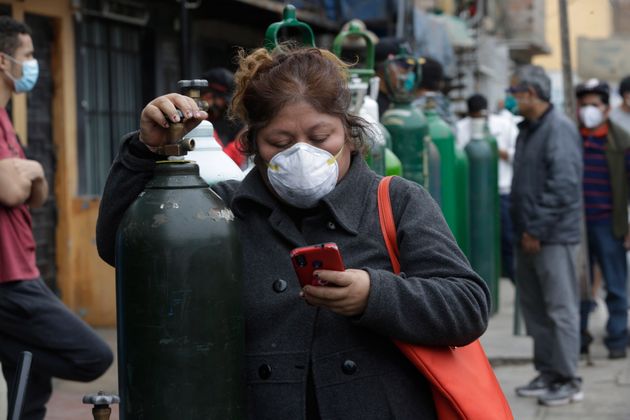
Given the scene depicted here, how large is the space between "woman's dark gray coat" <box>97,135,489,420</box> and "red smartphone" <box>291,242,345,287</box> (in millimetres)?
136

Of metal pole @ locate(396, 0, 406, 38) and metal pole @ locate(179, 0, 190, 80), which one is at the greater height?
metal pole @ locate(396, 0, 406, 38)

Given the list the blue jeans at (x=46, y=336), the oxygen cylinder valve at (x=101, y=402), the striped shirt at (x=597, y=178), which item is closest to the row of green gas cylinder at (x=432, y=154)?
the oxygen cylinder valve at (x=101, y=402)

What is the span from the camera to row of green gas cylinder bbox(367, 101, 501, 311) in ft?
21.8

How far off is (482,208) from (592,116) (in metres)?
1.52

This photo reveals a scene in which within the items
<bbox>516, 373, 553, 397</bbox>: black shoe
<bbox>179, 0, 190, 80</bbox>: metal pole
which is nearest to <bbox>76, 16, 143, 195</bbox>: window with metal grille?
<bbox>179, 0, 190, 80</bbox>: metal pole

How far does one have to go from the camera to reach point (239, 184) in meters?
2.81

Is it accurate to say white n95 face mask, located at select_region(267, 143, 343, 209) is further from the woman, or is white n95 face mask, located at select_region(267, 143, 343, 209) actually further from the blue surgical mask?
the blue surgical mask

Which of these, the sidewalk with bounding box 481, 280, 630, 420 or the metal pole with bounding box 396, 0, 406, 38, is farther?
the metal pole with bounding box 396, 0, 406, 38

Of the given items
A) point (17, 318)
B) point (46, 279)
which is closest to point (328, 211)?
point (17, 318)

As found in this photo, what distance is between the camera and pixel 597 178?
932 cm

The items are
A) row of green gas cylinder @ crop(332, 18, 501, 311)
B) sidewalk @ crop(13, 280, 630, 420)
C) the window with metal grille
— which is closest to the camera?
row of green gas cylinder @ crop(332, 18, 501, 311)

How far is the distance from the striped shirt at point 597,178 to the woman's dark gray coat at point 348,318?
6920mm

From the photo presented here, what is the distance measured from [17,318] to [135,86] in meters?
6.38

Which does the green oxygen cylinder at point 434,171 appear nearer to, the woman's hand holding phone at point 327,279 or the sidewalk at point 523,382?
the sidewalk at point 523,382
